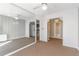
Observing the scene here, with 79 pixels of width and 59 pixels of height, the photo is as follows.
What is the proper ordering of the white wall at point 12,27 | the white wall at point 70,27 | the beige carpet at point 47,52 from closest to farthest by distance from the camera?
the beige carpet at point 47,52, the white wall at point 12,27, the white wall at point 70,27

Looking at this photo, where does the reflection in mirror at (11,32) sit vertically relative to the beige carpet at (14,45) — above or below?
above

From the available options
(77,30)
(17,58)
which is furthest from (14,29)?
(77,30)

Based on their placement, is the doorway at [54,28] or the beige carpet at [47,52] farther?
the doorway at [54,28]

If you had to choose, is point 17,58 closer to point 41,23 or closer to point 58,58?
point 58,58

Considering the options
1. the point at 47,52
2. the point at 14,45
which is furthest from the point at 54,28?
the point at 14,45

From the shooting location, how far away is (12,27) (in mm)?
3154

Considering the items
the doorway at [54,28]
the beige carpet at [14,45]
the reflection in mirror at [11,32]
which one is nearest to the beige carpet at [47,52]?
the beige carpet at [14,45]

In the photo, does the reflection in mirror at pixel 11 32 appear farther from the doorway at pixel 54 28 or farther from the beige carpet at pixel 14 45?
the doorway at pixel 54 28

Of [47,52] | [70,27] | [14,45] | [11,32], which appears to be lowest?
[47,52]

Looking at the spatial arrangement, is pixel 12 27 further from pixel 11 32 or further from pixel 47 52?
pixel 47 52

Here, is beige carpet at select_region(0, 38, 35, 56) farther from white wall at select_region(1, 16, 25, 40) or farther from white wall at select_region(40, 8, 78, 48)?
white wall at select_region(40, 8, 78, 48)

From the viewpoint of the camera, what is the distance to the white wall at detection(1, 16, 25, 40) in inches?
115

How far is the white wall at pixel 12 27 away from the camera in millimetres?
2930

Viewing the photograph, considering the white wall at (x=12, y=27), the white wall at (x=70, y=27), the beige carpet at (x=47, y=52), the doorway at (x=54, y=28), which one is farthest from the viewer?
the doorway at (x=54, y=28)
